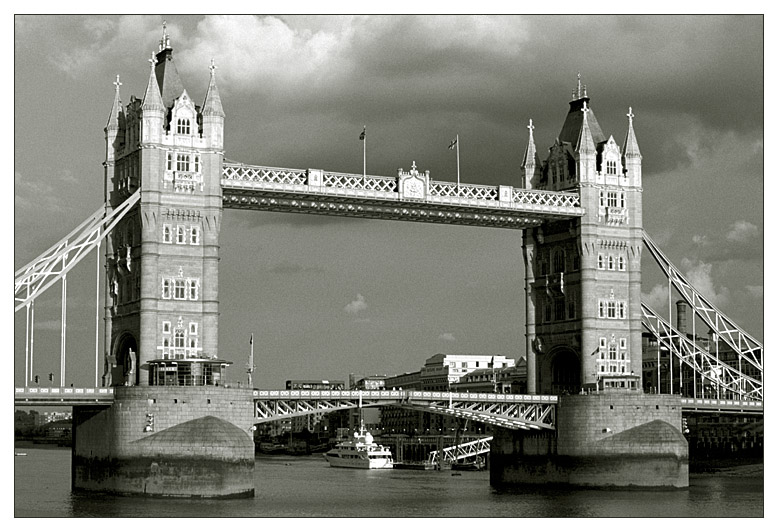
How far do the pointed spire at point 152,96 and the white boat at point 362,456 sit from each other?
67.0 meters

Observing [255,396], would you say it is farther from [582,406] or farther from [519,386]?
[519,386]

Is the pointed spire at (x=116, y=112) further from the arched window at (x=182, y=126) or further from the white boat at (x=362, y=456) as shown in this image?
the white boat at (x=362, y=456)

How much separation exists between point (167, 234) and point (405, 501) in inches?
915

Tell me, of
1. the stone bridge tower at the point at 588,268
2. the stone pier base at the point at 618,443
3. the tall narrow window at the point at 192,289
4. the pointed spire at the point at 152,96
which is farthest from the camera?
the stone bridge tower at the point at 588,268

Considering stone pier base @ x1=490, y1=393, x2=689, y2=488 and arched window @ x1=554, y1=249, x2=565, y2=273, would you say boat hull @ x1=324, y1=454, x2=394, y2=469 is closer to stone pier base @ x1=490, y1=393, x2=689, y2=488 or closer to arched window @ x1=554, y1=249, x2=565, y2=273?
arched window @ x1=554, y1=249, x2=565, y2=273

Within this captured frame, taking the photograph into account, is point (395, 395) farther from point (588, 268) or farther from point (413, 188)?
point (588, 268)

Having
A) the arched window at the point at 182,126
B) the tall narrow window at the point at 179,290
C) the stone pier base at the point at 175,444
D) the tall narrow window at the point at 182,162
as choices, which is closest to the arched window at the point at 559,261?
the stone pier base at the point at 175,444

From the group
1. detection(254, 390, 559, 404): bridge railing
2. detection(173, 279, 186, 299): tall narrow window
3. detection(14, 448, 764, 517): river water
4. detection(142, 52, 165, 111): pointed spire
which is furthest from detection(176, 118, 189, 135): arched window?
detection(14, 448, 764, 517): river water

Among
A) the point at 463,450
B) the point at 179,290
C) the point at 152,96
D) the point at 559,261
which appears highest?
the point at 152,96

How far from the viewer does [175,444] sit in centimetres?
9694

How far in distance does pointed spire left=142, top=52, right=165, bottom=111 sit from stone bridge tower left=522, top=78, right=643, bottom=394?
109 feet

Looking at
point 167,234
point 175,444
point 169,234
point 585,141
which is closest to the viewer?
point 175,444

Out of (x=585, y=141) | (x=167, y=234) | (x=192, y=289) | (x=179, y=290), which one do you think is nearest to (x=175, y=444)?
(x=179, y=290)

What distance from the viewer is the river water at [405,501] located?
90.8 meters
